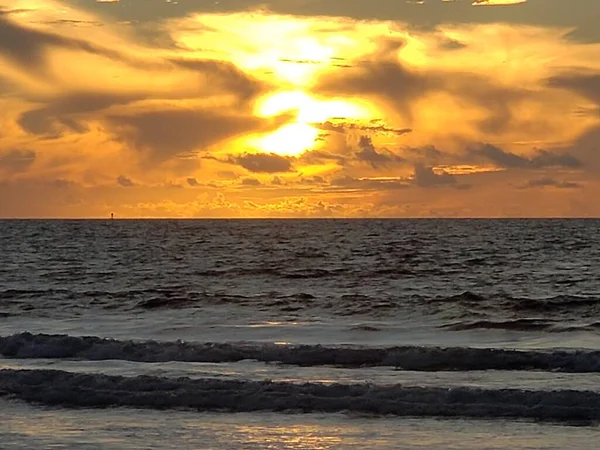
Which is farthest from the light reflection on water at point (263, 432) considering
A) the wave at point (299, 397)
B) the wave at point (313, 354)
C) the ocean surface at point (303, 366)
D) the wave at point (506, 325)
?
the wave at point (506, 325)

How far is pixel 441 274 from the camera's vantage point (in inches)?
1813

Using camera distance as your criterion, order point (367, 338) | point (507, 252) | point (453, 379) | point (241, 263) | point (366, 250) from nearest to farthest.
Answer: point (453, 379) < point (367, 338) < point (241, 263) < point (507, 252) < point (366, 250)

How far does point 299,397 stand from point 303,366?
3.86 meters

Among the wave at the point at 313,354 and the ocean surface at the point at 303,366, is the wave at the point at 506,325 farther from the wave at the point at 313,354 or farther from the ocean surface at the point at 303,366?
the wave at the point at 313,354

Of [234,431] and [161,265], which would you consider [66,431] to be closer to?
[234,431]

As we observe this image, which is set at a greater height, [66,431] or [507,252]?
[507,252]

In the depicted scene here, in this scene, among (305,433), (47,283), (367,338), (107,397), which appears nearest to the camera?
(305,433)

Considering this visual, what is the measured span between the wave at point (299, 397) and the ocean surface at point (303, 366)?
0.11 ft

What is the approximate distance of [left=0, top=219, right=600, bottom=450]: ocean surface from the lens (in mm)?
14383

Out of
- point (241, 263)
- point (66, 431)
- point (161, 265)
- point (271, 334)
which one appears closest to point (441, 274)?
point (241, 263)

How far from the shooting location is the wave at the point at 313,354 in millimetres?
19828

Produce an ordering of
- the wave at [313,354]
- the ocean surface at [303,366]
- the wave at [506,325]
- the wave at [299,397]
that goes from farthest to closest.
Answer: the wave at [506,325], the wave at [313,354], the wave at [299,397], the ocean surface at [303,366]

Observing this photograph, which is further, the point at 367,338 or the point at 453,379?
the point at 367,338

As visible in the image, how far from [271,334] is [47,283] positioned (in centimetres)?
2100
